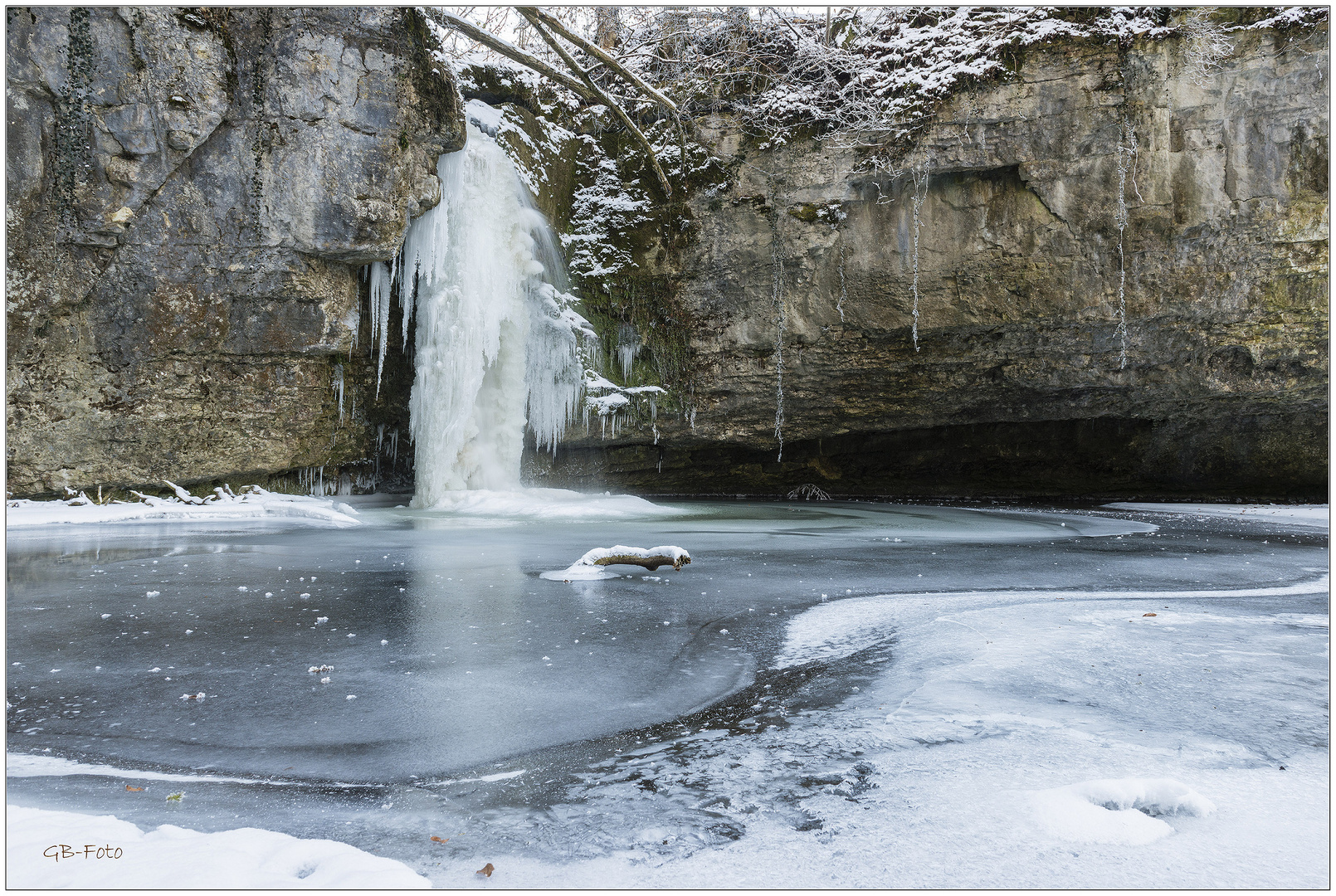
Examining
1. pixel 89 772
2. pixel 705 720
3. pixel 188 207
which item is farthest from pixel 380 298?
pixel 705 720

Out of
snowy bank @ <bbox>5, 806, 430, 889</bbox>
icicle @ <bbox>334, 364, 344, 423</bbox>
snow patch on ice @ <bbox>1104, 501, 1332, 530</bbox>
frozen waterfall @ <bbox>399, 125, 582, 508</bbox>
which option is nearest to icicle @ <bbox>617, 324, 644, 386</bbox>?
frozen waterfall @ <bbox>399, 125, 582, 508</bbox>

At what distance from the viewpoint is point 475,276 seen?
435 inches

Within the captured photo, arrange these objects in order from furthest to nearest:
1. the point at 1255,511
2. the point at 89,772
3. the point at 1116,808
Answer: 1. the point at 1255,511
2. the point at 89,772
3. the point at 1116,808

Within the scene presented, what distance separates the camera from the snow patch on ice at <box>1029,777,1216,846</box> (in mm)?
1623

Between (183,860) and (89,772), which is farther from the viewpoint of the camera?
(89,772)

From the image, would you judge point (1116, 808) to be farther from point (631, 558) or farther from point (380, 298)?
point (380, 298)

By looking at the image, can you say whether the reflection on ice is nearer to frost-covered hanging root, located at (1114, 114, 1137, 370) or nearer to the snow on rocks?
the snow on rocks

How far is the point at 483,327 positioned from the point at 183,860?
10.1m

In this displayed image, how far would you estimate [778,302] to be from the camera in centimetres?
1191

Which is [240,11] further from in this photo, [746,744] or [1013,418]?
[1013,418]

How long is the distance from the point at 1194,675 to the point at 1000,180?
957cm

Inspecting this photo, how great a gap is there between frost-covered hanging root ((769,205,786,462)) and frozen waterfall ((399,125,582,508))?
309 centimetres

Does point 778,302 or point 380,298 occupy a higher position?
point 778,302
